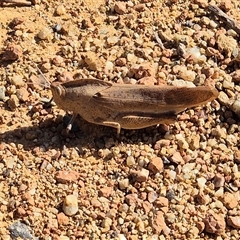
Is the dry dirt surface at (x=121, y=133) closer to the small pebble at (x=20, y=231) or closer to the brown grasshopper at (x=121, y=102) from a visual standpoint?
the small pebble at (x=20, y=231)

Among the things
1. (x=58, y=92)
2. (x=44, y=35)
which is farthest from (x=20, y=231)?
(x=44, y=35)

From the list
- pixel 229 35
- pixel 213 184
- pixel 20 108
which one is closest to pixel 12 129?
pixel 20 108

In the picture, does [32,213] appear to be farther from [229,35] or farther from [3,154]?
[229,35]

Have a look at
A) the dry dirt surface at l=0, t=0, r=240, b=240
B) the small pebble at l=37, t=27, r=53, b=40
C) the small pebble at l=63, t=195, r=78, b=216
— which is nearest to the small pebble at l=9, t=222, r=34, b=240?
the dry dirt surface at l=0, t=0, r=240, b=240

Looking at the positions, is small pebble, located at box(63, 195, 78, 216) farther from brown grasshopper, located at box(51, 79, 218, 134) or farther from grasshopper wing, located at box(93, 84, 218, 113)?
grasshopper wing, located at box(93, 84, 218, 113)

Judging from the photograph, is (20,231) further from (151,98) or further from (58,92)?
(151,98)
